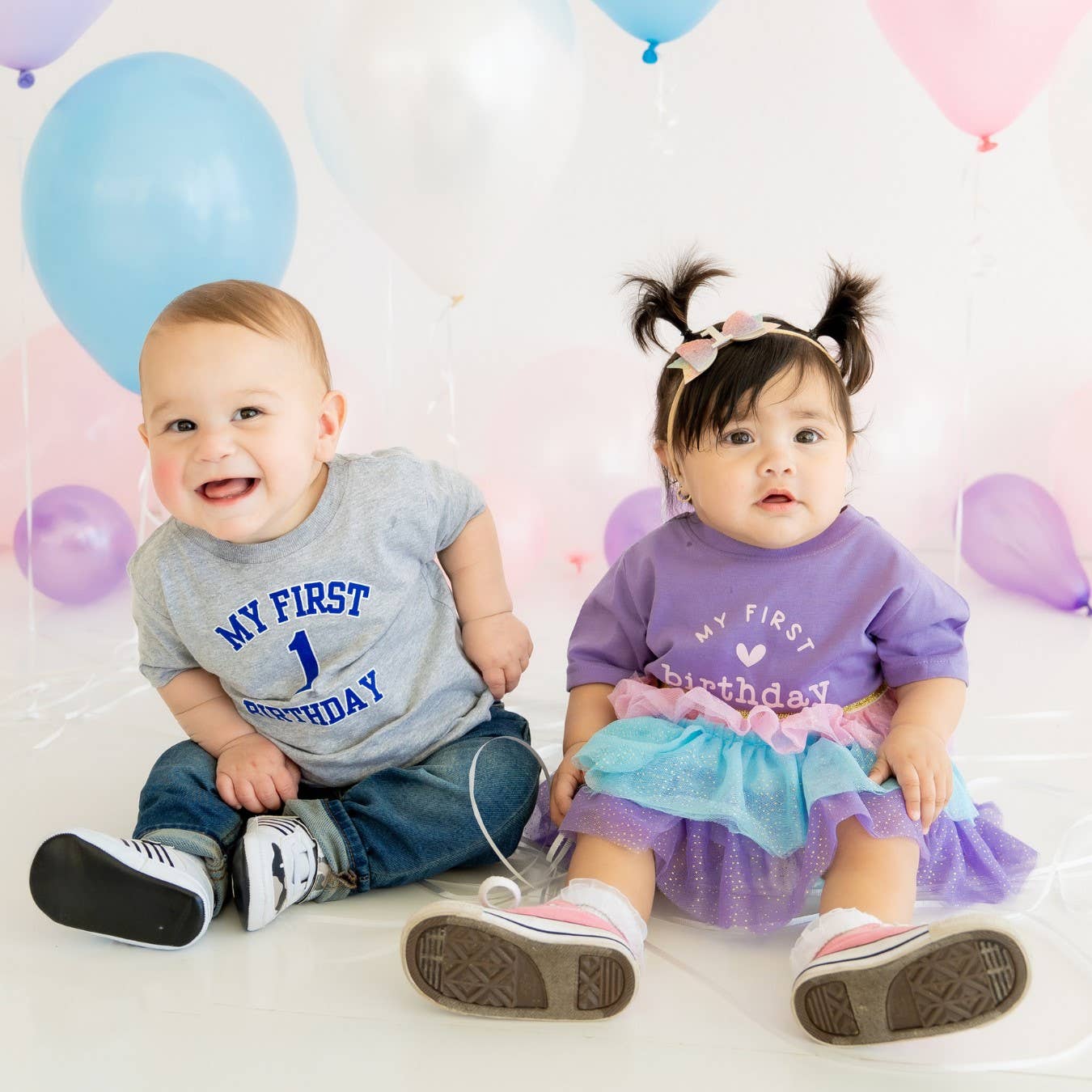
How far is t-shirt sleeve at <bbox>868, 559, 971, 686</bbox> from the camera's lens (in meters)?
1.21

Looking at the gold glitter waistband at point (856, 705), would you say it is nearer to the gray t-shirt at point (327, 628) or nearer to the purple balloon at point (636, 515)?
the gray t-shirt at point (327, 628)

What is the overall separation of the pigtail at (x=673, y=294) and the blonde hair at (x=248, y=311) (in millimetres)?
350

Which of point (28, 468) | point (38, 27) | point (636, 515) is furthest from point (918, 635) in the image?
point (38, 27)

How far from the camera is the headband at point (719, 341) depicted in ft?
4.11

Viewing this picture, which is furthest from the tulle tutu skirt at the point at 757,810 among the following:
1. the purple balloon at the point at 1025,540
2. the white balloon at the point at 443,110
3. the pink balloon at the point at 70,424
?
the pink balloon at the point at 70,424

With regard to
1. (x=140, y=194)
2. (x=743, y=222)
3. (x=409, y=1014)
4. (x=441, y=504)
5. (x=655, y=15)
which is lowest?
(x=409, y=1014)

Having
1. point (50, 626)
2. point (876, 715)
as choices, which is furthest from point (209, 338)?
point (50, 626)

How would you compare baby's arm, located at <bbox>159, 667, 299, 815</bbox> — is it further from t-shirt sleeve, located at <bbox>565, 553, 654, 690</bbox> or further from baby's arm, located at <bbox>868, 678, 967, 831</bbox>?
baby's arm, located at <bbox>868, 678, 967, 831</bbox>

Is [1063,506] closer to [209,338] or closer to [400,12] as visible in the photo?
[400,12]

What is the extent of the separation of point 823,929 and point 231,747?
2.12ft

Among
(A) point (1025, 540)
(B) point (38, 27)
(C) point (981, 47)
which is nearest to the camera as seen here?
(B) point (38, 27)

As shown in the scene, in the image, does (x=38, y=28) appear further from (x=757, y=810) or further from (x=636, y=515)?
(x=757, y=810)

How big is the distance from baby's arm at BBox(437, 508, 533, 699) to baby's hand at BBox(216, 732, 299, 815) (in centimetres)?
24

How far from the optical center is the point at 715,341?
1.27 meters
